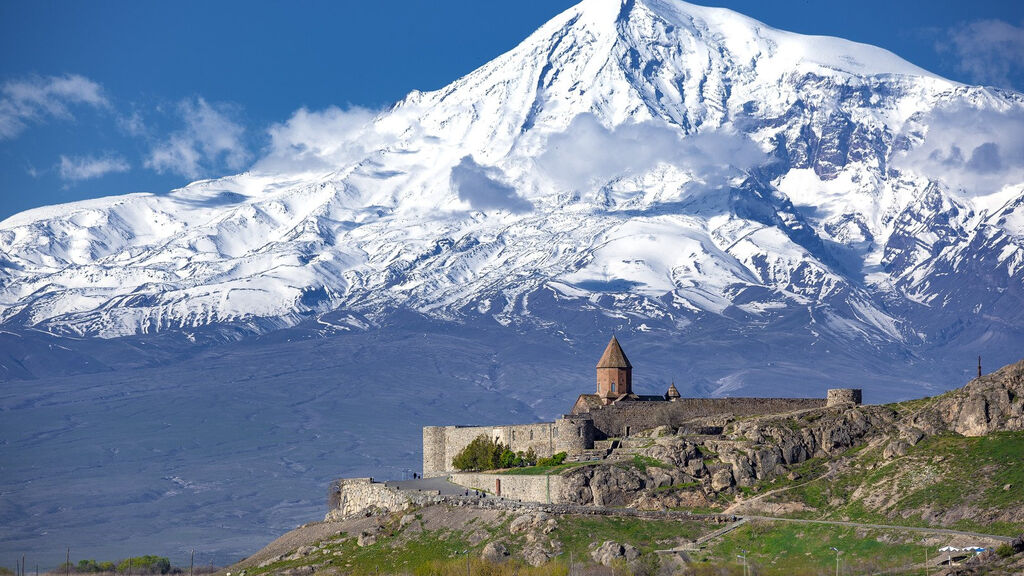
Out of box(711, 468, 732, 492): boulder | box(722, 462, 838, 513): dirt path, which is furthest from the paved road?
box(722, 462, 838, 513): dirt path

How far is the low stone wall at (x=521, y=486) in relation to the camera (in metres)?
74.9

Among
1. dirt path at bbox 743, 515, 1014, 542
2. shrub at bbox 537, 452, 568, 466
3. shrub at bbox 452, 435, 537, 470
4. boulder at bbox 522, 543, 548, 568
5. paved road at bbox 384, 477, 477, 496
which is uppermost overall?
shrub at bbox 452, 435, 537, 470

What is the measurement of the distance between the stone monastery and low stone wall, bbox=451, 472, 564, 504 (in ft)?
15.9

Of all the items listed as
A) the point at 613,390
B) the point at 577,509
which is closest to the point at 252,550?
the point at 613,390

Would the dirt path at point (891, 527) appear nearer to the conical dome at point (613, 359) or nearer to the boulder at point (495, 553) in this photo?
the boulder at point (495, 553)

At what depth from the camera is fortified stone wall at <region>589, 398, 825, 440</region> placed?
8694 centimetres

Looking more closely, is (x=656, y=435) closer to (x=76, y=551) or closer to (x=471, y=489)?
(x=471, y=489)

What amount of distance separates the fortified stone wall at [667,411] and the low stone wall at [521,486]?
7712mm

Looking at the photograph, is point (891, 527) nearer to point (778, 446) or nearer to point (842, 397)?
point (778, 446)

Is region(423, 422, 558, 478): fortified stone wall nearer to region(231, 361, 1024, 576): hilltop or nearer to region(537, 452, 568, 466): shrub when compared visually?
region(537, 452, 568, 466): shrub

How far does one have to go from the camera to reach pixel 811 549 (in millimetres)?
63688

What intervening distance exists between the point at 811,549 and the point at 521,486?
18.0 m

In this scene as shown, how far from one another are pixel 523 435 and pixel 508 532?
1936 cm

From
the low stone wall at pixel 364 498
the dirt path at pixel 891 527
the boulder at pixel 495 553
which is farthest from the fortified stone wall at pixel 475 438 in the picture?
the dirt path at pixel 891 527
